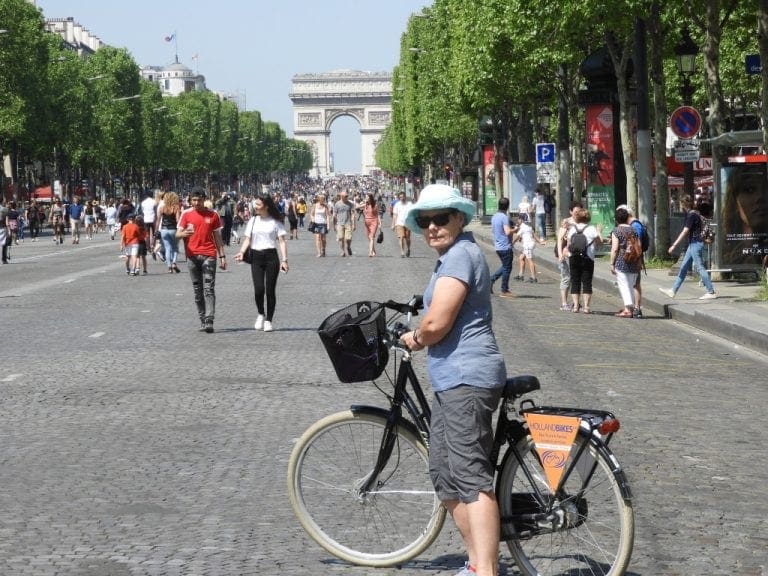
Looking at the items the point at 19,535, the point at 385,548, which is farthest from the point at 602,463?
the point at 19,535

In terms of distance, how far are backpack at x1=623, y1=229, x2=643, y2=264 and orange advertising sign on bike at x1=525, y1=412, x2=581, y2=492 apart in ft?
50.8

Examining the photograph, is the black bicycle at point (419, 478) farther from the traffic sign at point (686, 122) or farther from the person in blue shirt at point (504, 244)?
the traffic sign at point (686, 122)

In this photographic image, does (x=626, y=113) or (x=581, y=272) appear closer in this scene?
(x=581, y=272)

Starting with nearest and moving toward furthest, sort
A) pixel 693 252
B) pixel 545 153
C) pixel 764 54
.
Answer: pixel 764 54 → pixel 693 252 → pixel 545 153

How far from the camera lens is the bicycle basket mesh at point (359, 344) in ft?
20.9

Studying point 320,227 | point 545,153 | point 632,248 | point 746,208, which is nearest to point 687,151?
point 746,208

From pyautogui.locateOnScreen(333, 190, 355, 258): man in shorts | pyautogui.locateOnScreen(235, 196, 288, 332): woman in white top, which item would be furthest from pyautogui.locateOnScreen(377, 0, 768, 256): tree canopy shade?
pyautogui.locateOnScreen(235, 196, 288, 332): woman in white top

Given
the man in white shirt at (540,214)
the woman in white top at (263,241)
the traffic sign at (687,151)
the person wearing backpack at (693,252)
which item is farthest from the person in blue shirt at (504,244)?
the man in white shirt at (540,214)

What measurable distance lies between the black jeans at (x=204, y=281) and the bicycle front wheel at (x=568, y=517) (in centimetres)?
1239

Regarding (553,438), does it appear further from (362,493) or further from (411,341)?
(362,493)

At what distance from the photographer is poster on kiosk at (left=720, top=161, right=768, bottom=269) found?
24438 mm

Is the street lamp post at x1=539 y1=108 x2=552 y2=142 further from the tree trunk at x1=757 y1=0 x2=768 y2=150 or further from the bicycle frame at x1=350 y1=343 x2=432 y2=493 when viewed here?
the bicycle frame at x1=350 y1=343 x2=432 y2=493

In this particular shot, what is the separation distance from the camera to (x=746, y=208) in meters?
24.7

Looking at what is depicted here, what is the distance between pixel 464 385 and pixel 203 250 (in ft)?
41.6
